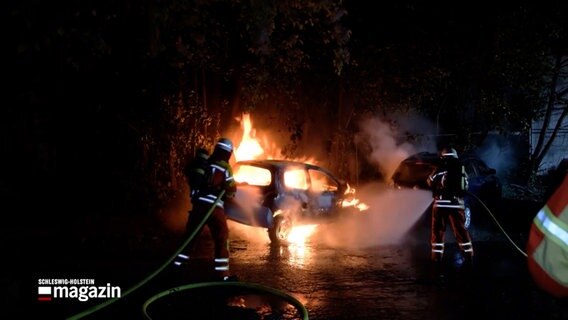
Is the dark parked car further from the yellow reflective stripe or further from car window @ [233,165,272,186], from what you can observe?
the yellow reflective stripe

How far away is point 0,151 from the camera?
1274cm

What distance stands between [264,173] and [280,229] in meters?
1.13

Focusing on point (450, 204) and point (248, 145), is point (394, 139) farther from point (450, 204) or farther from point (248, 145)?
point (450, 204)

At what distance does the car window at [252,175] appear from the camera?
400 inches

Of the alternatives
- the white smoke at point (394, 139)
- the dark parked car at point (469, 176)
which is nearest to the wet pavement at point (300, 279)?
the dark parked car at point (469, 176)

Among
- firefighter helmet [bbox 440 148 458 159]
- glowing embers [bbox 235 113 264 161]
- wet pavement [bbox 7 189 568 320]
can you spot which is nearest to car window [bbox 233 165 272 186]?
wet pavement [bbox 7 189 568 320]

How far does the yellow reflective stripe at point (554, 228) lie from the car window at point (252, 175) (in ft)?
25.4

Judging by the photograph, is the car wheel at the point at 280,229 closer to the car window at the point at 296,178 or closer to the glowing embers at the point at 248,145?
the car window at the point at 296,178

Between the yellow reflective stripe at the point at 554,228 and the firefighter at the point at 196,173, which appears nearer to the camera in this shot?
the yellow reflective stripe at the point at 554,228

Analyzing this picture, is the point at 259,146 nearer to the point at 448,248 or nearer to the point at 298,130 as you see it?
the point at 298,130

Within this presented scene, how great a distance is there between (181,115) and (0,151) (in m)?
4.42

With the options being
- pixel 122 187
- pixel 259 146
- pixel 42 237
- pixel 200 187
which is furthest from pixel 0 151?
pixel 200 187

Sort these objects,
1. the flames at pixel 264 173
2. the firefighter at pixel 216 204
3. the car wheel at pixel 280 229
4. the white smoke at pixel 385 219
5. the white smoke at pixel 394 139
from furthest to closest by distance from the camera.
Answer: the white smoke at pixel 394 139 → the white smoke at pixel 385 219 → the flames at pixel 264 173 → the car wheel at pixel 280 229 → the firefighter at pixel 216 204

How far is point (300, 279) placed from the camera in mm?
7578
